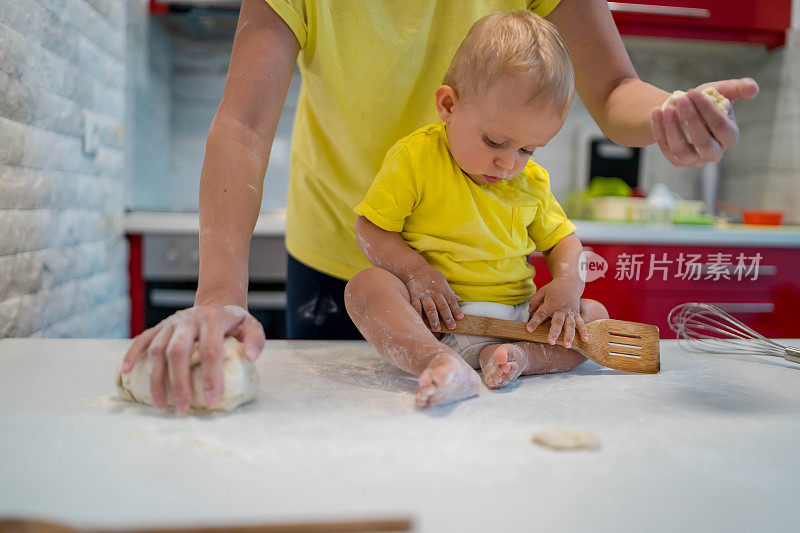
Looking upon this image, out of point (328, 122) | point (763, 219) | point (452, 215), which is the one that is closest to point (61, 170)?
point (328, 122)

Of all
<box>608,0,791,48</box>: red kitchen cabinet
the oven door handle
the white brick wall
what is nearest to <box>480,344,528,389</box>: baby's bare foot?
the white brick wall

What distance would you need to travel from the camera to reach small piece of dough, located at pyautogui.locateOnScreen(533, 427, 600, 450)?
0.46 metres

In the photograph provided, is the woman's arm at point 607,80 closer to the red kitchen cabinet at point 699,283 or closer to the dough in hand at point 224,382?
the red kitchen cabinet at point 699,283

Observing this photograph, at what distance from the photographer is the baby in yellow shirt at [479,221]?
2.25ft

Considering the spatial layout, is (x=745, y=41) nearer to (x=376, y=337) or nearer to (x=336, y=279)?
(x=336, y=279)

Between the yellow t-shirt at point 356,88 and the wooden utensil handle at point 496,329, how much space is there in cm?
24

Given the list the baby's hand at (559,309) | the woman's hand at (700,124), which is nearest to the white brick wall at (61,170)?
the baby's hand at (559,309)

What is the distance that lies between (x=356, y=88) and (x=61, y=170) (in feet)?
1.82

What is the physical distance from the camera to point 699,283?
3.63 ft

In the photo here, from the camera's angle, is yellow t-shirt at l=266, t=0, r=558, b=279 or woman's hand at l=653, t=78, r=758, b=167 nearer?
woman's hand at l=653, t=78, r=758, b=167

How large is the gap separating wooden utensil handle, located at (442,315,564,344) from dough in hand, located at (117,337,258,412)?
0.24 meters

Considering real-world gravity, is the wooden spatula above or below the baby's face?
below

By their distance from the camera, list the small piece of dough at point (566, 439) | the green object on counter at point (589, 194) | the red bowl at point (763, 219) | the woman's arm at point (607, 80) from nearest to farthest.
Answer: the small piece of dough at point (566, 439)
the woman's arm at point (607, 80)
the red bowl at point (763, 219)
the green object on counter at point (589, 194)

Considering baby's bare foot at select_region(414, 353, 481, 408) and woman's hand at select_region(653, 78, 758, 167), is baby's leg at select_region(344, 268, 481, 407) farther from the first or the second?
woman's hand at select_region(653, 78, 758, 167)
